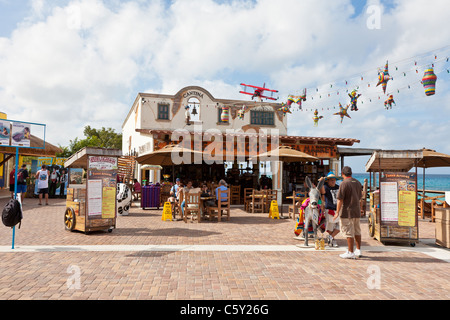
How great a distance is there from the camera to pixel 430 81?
297 inches

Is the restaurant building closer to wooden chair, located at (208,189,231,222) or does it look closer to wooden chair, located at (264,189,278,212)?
wooden chair, located at (264,189,278,212)

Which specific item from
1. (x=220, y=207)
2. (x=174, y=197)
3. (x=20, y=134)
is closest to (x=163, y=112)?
(x=174, y=197)

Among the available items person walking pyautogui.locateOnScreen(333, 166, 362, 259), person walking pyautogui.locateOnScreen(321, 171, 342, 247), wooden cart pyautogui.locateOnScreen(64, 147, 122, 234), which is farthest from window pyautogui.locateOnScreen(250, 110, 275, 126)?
person walking pyautogui.locateOnScreen(333, 166, 362, 259)

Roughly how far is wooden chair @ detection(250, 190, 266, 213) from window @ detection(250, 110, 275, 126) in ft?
34.5

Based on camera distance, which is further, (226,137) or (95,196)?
(226,137)

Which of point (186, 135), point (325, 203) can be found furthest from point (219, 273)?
point (186, 135)

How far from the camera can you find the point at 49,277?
4.37 metres

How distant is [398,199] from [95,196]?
7051 mm

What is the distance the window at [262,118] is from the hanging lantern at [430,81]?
1493 centimetres

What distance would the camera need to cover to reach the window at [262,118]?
880 inches

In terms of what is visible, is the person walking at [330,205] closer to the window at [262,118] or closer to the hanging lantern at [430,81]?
the hanging lantern at [430,81]

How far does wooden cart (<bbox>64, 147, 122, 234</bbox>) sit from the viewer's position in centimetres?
759

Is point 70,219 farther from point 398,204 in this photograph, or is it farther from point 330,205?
point 398,204
